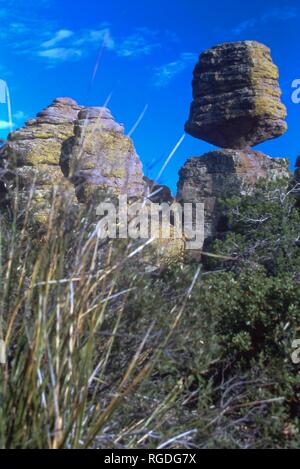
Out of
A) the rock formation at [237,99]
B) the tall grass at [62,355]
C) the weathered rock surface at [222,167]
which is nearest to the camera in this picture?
the tall grass at [62,355]

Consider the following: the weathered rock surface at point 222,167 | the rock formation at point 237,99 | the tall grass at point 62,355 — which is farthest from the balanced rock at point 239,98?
the tall grass at point 62,355

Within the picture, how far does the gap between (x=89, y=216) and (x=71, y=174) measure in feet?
1.10

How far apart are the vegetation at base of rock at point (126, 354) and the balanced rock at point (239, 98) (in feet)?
114

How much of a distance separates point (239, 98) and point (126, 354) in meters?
36.6

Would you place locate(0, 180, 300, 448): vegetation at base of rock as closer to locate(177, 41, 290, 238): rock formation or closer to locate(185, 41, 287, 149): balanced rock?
locate(177, 41, 290, 238): rock formation

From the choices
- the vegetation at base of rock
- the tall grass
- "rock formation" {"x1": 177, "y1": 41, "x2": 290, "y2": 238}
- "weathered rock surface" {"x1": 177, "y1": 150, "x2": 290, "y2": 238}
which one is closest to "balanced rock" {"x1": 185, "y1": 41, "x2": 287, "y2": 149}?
"rock formation" {"x1": 177, "y1": 41, "x2": 290, "y2": 238}

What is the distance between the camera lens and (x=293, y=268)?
1137 cm

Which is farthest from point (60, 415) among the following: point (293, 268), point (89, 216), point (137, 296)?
point (293, 268)

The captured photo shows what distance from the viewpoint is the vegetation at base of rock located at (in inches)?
110

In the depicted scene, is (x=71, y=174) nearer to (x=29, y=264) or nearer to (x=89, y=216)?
(x=89, y=216)

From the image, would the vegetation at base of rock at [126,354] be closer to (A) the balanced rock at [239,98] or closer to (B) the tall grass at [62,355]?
(B) the tall grass at [62,355]

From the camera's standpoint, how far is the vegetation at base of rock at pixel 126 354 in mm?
2805
